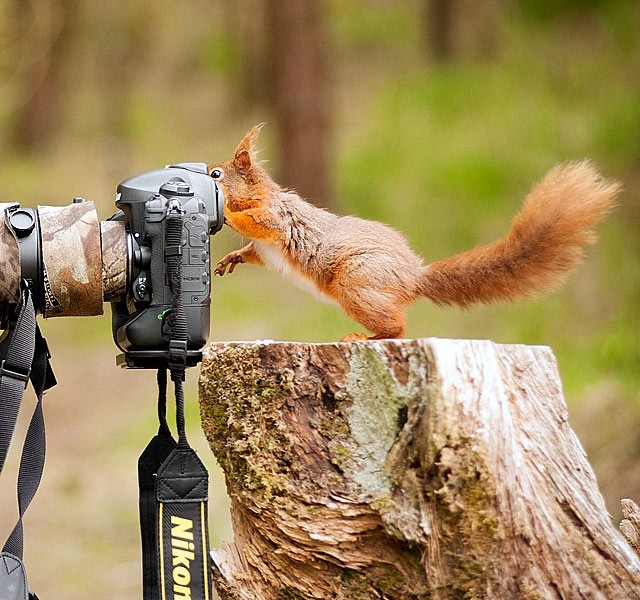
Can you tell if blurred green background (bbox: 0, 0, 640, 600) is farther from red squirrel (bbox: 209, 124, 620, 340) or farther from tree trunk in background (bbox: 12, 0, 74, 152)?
red squirrel (bbox: 209, 124, 620, 340)

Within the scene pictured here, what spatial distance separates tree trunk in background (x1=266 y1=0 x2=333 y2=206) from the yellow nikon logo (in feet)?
18.3

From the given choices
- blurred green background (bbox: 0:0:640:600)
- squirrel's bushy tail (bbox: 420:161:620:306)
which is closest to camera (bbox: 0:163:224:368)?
squirrel's bushy tail (bbox: 420:161:620:306)

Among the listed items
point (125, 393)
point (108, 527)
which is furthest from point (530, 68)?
point (108, 527)

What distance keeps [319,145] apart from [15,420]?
5746 millimetres

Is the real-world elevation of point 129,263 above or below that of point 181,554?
above

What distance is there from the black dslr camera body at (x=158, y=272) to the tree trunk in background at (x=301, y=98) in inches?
214

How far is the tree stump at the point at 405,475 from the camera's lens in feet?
5.56

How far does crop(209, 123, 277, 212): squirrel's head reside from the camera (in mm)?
2756

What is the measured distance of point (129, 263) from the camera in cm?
191

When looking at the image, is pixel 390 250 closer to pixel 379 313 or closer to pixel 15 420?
pixel 379 313

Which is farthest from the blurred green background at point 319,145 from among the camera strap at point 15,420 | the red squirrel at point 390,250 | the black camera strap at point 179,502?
the camera strap at point 15,420

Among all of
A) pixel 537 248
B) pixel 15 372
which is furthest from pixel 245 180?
pixel 15 372

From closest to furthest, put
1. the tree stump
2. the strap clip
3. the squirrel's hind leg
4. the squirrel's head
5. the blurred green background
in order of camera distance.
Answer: the tree stump, the strap clip, the squirrel's hind leg, the squirrel's head, the blurred green background

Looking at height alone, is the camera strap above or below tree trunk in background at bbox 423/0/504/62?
below
